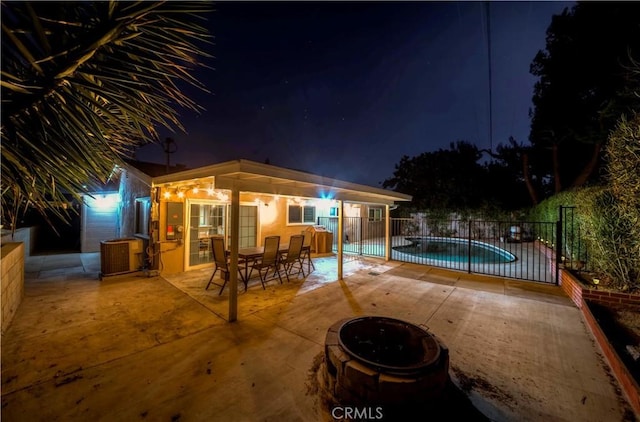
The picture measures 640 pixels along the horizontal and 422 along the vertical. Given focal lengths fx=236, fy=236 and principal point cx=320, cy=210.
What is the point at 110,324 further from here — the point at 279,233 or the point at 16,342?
the point at 279,233

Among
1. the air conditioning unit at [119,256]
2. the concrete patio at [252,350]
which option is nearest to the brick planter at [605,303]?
the concrete patio at [252,350]

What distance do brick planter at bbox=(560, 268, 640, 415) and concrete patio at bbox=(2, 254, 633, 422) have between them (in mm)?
104

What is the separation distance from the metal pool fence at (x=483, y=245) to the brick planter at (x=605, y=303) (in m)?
0.87

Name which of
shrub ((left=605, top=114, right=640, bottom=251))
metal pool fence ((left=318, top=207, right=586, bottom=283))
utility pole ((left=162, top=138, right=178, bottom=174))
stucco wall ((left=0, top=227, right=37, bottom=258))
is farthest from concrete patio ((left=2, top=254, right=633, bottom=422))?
utility pole ((left=162, top=138, right=178, bottom=174))

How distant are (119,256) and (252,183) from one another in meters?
4.53

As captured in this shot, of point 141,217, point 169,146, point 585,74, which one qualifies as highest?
point 585,74

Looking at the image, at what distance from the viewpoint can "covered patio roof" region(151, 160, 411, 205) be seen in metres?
3.78

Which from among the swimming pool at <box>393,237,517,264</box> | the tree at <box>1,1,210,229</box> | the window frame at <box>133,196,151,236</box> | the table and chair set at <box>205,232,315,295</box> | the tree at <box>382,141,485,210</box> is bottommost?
the swimming pool at <box>393,237,517,264</box>

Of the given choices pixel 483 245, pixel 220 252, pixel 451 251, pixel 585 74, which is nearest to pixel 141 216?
pixel 220 252

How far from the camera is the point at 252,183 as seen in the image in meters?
4.23

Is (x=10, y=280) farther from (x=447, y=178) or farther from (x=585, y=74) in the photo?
(x=447, y=178)

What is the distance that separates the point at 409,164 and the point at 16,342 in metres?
22.8

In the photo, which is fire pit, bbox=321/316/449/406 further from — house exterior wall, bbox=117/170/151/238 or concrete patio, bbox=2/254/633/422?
house exterior wall, bbox=117/170/151/238

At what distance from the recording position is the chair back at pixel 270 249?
5277 millimetres
